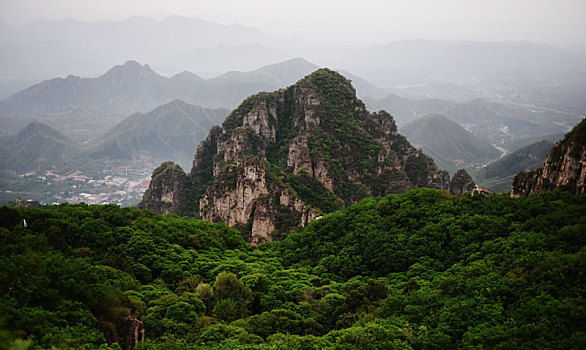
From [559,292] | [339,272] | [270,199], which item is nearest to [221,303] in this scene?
[339,272]

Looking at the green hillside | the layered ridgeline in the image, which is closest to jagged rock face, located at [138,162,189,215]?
the layered ridgeline

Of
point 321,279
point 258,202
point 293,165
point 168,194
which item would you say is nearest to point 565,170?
point 321,279

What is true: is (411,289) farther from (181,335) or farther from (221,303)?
(181,335)

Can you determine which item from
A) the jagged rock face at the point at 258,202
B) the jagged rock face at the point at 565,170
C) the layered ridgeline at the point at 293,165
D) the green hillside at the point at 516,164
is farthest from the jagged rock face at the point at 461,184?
the green hillside at the point at 516,164

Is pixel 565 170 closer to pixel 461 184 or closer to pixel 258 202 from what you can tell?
pixel 258 202

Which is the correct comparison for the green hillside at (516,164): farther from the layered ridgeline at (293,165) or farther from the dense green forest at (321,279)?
the dense green forest at (321,279)
